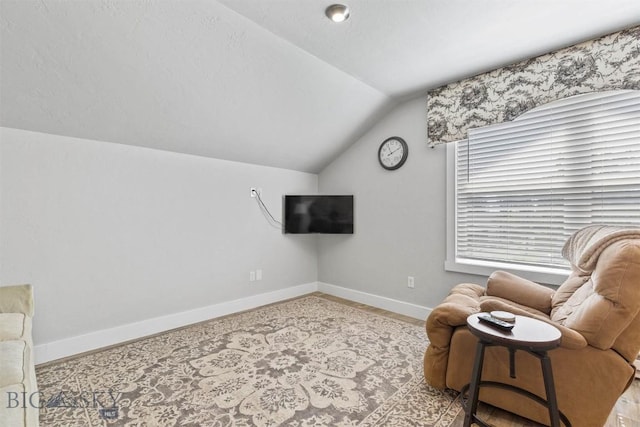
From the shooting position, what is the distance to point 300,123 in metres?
3.28

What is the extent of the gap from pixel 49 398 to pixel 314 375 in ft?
5.51

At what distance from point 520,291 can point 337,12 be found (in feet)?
7.96

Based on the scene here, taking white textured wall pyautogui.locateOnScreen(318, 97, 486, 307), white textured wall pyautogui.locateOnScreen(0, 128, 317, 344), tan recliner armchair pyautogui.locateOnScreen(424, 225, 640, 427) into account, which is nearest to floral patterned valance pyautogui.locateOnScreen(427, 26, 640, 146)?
white textured wall pyautogui.locateOnScreen(318, 97, 486, 307)

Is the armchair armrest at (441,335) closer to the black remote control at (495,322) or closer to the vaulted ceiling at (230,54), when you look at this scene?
the black remote control at (495,322)

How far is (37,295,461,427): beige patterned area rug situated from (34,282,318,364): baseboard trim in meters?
0.12

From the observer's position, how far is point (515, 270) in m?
2.69

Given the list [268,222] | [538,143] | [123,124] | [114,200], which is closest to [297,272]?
[268,222]

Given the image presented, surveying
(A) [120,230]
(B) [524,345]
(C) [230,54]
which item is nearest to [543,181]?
(B) [524,345]

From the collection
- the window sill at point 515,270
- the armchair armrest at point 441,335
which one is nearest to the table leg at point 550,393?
the armchair armrest at point 441,335

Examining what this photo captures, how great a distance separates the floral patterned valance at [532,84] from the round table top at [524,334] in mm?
1865

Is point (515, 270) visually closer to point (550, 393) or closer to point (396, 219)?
point (396, 219)

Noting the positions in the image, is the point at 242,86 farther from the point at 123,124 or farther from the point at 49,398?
the point at 49,398

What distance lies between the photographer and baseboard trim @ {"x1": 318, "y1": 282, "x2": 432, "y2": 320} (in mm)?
3312

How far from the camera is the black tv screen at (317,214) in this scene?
3957 mm
